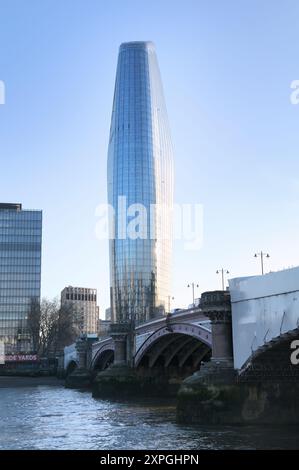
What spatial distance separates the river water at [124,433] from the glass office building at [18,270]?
346ft

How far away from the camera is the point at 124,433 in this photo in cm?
3331

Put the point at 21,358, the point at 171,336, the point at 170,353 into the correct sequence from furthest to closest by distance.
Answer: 1. the point at 21,358
2. the point at 170,353
3. the point at 171,336

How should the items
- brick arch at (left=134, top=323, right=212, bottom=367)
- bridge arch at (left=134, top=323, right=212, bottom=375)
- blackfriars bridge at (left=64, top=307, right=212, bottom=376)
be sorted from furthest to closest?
bridge arch at (left=134, top=323, right=212, bottom=375)
blackfriars bridge at (left=64, top=307, right=212, bottom=376)
brick arch at (left=134, top=323, right=212, bottom=367)

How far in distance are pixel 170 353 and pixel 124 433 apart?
34.8 m

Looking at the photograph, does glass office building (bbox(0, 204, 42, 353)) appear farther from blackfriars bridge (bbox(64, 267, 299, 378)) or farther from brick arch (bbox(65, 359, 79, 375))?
blackfriars bridge (bbox(64, 267, 299, 378))

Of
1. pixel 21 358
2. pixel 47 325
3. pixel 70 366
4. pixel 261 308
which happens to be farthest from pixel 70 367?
pixel 261 308

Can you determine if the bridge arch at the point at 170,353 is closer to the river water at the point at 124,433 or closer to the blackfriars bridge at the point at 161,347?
the blackfriars bridge at the point at 161,347

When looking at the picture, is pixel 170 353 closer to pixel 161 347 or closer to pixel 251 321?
pixel 161 347

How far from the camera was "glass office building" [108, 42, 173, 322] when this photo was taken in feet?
484

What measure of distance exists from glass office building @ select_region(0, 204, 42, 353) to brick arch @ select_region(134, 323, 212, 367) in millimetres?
85804

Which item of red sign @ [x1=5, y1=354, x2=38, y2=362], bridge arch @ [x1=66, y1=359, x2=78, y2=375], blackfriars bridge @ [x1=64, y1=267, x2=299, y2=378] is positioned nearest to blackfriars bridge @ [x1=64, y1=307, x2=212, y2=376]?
blackfriars bridge @ [x1=64, y1=267, x2=299, y2=378]

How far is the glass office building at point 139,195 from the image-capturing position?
484 ft
